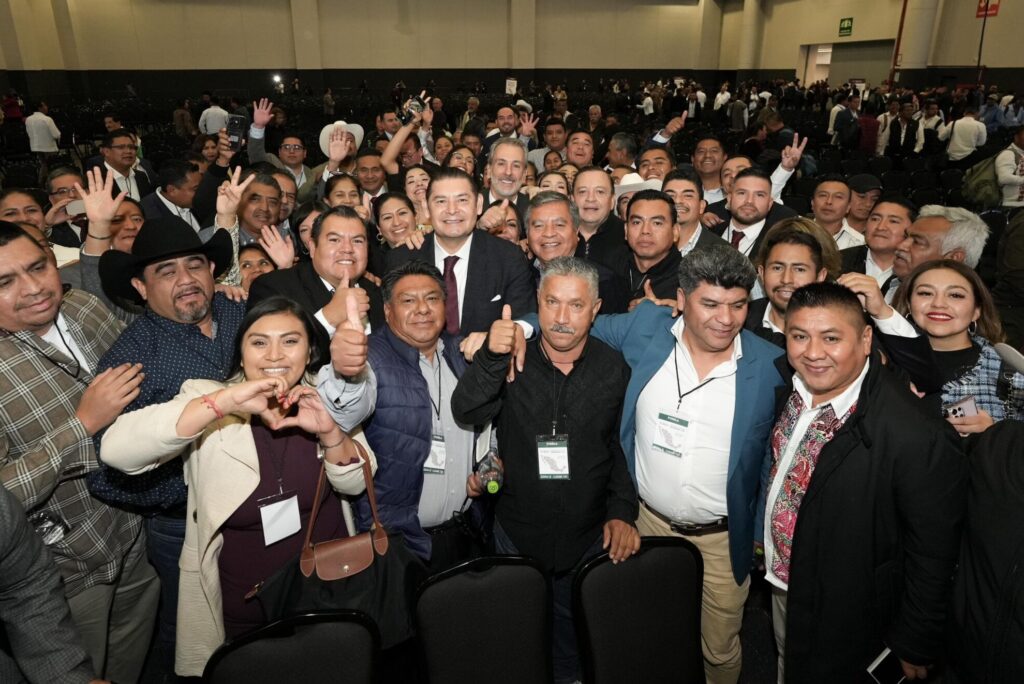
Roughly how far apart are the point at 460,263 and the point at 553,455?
1.39 metres

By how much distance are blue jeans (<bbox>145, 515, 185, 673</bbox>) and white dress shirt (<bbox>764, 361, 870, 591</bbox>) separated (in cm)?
233

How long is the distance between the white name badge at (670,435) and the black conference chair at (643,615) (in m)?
0.35

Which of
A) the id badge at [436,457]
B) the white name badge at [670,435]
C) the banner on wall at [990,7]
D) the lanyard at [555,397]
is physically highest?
the banner on wall at [990,7]

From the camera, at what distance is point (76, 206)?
4.35 meters

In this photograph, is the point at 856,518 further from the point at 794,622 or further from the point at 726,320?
the point at 726,320

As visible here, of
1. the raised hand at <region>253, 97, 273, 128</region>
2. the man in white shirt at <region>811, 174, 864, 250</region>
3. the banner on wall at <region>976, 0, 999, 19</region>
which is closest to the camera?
the man in white shirt at <region>811, 174, 864, 250</region>

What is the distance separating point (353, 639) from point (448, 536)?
2.15 feet

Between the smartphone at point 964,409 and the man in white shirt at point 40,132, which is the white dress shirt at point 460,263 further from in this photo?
the man in white shirt at point 40,132

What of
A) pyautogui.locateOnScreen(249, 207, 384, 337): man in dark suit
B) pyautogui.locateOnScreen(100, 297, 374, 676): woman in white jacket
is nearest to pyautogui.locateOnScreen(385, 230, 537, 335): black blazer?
pyautogui.locateOnScreen(249, 207, 384, 337): man in dark suit

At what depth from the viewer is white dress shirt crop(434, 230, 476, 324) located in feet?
10.8

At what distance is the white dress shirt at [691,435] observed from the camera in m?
2.36

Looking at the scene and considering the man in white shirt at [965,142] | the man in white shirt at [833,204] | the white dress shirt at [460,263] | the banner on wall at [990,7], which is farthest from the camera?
the banner on wall at [990,7]

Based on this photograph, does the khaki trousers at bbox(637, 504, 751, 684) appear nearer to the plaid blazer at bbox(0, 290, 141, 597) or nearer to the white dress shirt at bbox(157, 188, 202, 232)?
the plaid blazer at bbox(0, 290, 141, 597)

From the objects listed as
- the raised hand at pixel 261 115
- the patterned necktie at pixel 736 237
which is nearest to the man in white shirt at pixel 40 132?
the raised hand at pixel 261 115
